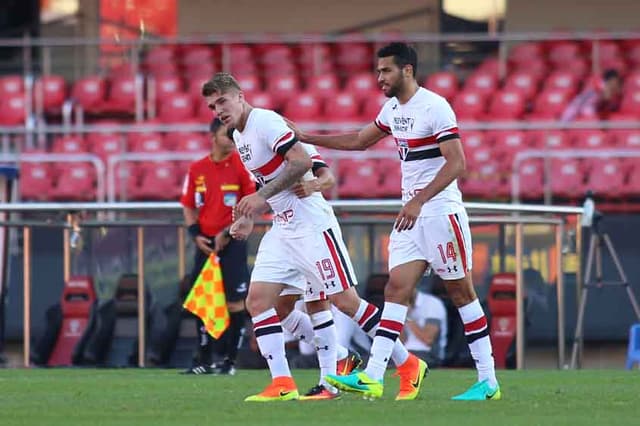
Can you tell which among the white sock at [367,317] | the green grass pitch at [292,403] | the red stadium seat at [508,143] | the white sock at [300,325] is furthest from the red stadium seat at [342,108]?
the white sock at [367,317]

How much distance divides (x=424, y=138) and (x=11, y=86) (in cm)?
1407

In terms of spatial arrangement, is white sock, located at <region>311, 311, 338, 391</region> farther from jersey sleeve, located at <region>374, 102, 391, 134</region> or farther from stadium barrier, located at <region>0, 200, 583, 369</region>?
stadium barrier, located at <region>0, 200, 583, 369</region>

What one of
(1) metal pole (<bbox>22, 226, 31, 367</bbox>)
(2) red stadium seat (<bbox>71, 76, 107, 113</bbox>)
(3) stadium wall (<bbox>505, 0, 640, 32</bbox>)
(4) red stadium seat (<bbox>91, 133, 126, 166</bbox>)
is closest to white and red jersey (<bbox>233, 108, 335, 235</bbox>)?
(1) metal pole (<bbox>22, 226, 31, 367</bbox>)

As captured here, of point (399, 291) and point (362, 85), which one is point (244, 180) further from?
point (362, 85)

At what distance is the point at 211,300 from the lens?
39.8 ft

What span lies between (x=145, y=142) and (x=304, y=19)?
20.4 feet

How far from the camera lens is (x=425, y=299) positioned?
1380 centimetres

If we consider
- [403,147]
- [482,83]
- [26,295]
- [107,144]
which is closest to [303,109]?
[482,83]

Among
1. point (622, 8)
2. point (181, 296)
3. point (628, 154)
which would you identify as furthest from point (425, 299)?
point (622, 8)

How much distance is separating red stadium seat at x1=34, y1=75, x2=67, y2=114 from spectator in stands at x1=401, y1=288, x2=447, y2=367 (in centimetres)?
940

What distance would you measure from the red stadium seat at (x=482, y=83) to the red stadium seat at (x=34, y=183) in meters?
5.65

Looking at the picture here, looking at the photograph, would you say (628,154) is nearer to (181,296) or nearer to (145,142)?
(181,296)

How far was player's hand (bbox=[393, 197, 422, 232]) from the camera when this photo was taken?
8.73m

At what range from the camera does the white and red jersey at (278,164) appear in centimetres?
915
